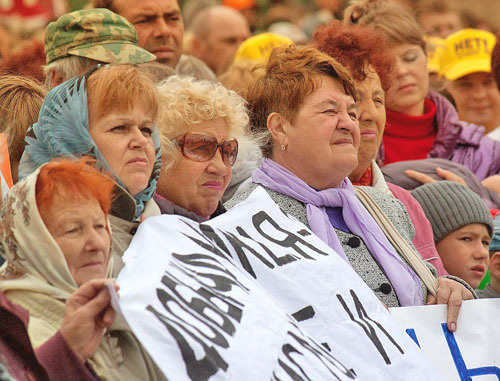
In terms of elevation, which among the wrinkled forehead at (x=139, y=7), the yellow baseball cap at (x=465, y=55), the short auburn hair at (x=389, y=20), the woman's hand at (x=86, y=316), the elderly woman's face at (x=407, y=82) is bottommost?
the yellow baseball cap at (x=465, y=55)

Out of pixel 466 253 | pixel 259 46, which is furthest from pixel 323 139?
pixel 259 46

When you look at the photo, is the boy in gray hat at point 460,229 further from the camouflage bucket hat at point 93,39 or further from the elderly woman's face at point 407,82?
the camouflage bucket hat at point 93,39

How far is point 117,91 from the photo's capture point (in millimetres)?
3891

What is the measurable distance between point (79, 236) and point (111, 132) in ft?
2.50

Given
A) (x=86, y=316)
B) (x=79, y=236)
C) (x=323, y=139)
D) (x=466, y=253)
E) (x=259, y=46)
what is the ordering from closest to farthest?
(x=86, y=316) → (x=79, y=236) → (x=323, y=139) → (x=466, y=253) → (x=259, y=46)

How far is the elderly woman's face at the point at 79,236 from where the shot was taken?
316 centimetres

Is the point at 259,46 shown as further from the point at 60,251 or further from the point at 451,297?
the point at 60,251

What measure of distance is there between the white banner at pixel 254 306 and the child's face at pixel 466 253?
1.73 metres

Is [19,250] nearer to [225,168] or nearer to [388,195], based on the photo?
[225,168]

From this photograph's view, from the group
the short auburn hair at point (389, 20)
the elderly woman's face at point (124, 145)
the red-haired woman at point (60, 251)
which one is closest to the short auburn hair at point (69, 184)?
the red-haired woman at point (60, 251)

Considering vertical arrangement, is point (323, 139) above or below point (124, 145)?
below

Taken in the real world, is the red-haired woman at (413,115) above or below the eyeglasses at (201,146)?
below

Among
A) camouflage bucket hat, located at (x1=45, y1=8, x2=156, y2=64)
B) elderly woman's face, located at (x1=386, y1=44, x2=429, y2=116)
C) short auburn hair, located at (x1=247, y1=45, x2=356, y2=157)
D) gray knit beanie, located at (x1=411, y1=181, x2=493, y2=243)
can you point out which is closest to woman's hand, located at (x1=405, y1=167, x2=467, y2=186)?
gray knit beanie, located at (x1=411, y1=181, x2=493, y2=243)

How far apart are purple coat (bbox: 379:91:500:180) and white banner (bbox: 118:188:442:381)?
280 cm
